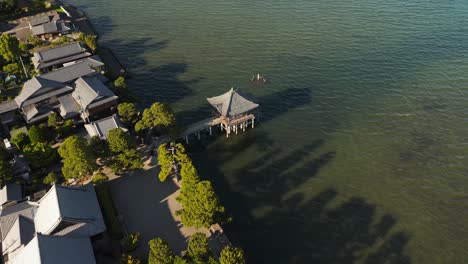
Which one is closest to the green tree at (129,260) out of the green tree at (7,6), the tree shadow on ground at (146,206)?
the tree shadow on ground at (146,206)

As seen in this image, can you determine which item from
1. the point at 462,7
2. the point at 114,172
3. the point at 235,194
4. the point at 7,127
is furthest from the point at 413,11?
the point at 7,127

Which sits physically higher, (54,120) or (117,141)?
(117,141)

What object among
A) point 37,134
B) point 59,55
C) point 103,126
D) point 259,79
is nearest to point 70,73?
point 59,55

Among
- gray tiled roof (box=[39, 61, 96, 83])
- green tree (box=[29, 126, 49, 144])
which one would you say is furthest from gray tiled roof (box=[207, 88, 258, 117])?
green tree (box=[29, 126, 49, 144])

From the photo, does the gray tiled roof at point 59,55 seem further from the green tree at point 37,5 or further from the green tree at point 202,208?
the green tree at point 202,208

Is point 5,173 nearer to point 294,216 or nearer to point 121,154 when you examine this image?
point 121,154
